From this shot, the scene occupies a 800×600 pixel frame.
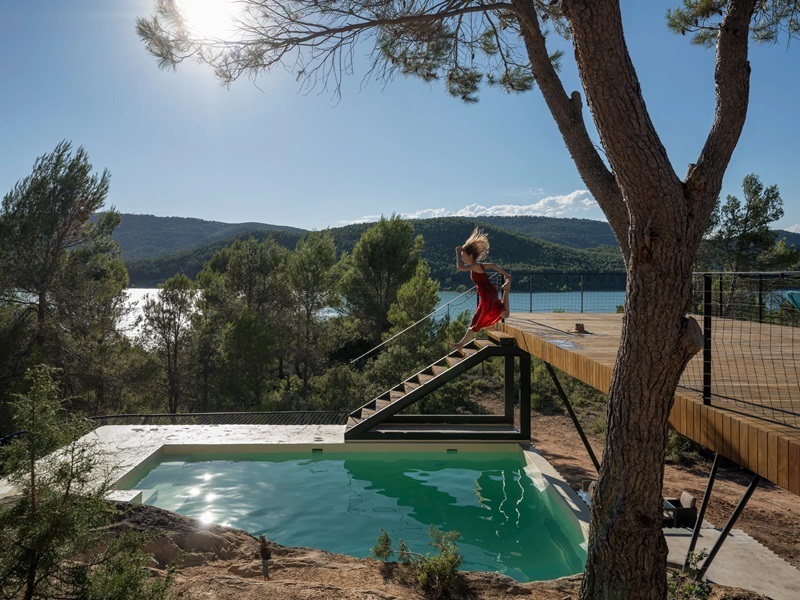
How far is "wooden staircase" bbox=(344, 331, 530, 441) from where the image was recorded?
8.14m

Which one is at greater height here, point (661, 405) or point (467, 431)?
point (661, 405)

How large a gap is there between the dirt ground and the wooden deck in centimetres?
189

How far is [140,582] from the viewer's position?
2514 millimetres

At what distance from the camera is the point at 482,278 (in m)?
7.21

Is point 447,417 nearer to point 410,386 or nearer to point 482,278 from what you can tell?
point 410,386

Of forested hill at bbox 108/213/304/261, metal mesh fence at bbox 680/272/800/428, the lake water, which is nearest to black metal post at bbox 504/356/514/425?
the lake water

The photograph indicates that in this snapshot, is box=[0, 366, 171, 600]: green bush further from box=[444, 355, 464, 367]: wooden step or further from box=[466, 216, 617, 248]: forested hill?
box=[466, 216, 617, 248]: forested hill

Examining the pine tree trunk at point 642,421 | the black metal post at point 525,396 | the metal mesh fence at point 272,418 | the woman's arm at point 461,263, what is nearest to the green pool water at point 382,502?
the black metal post at point 525,396

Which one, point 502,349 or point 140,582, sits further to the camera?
point 502,349

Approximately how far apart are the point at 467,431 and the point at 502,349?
5.19ft

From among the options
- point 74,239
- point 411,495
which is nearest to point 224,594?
point 411,495

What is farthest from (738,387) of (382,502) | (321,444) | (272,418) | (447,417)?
(272,418)

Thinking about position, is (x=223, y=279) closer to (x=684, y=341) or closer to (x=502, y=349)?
(x=502, y=349)

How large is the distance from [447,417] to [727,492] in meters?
4.24
